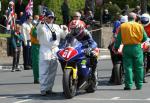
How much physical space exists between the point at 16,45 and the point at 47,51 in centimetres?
836

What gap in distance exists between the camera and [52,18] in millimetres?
14477

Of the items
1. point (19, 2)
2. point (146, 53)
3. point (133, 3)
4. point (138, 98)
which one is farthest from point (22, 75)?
point (133, 3)

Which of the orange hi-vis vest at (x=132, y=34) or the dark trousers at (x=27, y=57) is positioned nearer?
the orange hi-vis vest at (x=132, y=34)

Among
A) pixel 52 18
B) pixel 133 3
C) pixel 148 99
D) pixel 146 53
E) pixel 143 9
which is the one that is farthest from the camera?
pixel 133 3

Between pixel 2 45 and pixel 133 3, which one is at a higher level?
pixel 133 3

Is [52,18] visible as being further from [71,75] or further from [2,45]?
[2,45]

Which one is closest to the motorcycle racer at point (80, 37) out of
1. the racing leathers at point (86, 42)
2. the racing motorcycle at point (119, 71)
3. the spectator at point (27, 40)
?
the racing leathers at point (86, 42)

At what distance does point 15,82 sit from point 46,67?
12.4 feet

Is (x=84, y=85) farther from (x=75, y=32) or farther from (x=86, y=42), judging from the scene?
(x=75, y=32)

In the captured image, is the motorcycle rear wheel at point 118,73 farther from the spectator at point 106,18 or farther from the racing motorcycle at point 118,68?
the spectator at point 106,18

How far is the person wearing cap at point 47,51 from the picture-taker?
14281mm

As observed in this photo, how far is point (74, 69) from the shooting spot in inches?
538

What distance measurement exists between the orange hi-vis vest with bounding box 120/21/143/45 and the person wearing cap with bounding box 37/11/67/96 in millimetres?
1624

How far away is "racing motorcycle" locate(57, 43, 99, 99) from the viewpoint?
13422 mm
